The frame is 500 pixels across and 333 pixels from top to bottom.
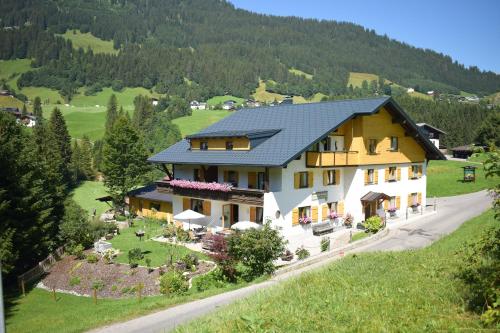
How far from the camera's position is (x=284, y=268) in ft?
66.0

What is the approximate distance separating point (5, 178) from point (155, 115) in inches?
3786

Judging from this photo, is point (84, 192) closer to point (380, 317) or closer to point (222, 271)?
point (222, 271)

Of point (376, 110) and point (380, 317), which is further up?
point (376, 110)

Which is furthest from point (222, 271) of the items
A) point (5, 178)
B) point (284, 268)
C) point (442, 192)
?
point (442, 192)

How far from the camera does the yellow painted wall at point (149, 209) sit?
135 ft

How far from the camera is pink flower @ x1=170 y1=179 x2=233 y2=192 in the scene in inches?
1219

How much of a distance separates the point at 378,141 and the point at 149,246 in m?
19.6

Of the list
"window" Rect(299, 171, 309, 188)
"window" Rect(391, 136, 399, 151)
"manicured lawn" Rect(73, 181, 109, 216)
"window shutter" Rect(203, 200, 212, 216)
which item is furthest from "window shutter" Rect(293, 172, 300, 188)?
"manicured lawn" Rect(73, 181, 109, 216)

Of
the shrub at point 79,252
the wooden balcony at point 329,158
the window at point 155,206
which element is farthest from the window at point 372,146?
the shrub at point 79,252

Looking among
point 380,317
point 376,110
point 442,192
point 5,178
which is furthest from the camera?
point 442,192

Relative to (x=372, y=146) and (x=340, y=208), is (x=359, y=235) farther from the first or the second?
(x=372, y=146)

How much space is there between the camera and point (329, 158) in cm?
3155

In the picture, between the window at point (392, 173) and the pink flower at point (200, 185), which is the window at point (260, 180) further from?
the window at point (392, 173)

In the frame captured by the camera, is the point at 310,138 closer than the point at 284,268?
No
